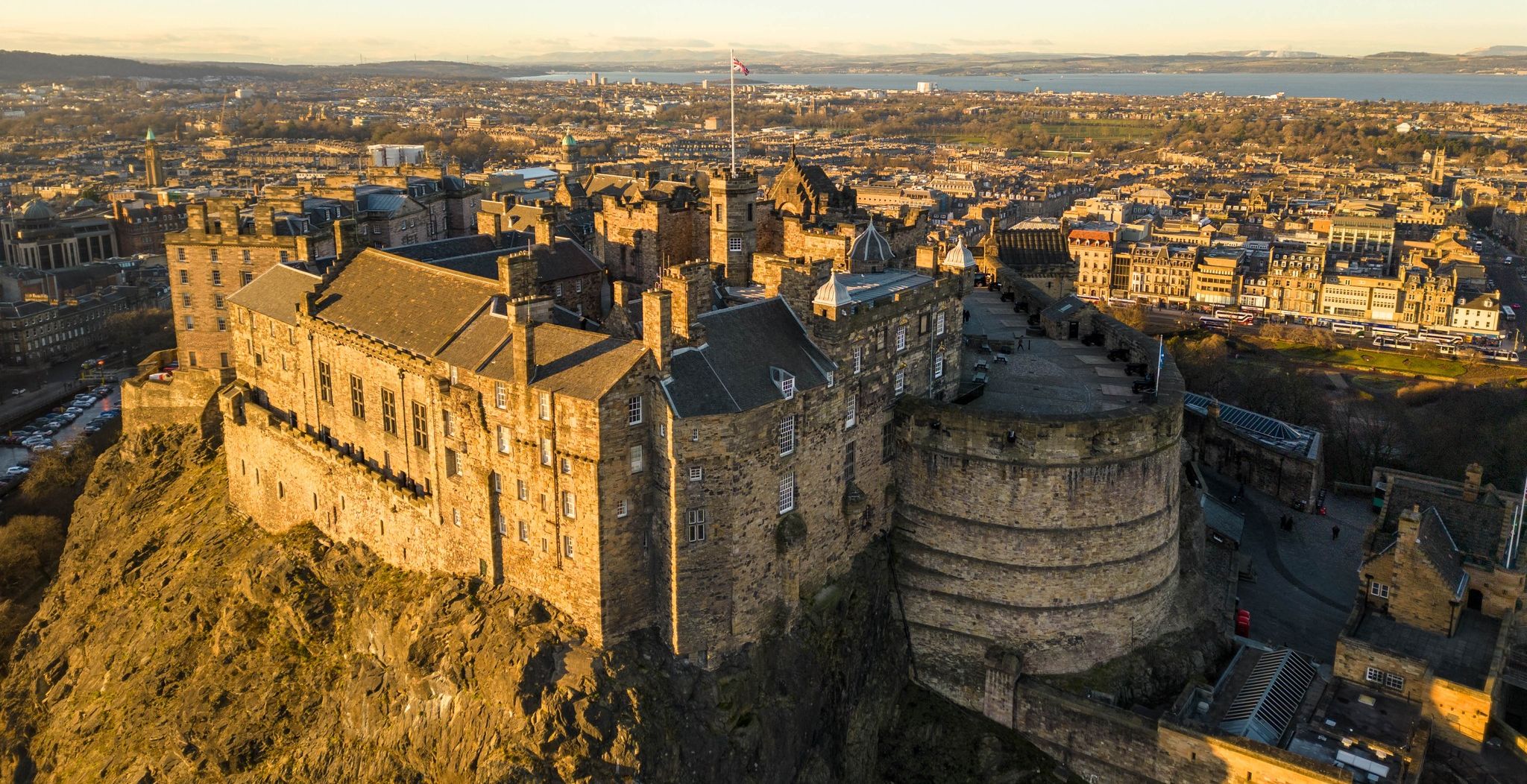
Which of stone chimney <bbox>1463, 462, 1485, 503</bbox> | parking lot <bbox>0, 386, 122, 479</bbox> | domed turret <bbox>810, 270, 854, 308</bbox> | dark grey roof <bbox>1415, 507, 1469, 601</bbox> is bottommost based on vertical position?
parking lot <bbox>0, 386, 122, 479</bbox>

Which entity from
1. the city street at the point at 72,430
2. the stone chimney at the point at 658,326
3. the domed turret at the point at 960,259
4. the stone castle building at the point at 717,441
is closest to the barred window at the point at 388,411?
the stone castle building at the point at 717,441

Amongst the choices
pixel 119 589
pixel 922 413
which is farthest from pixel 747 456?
pixel 119 589

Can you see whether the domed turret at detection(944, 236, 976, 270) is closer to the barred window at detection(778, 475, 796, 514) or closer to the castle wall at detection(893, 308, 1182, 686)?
the castle wall at detection(893, 308, 1182, 686)

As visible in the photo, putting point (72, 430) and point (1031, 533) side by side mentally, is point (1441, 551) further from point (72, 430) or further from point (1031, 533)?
point (72, 430)

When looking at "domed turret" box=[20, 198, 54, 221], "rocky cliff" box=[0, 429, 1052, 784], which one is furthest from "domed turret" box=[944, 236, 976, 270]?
"domed turret" box=[20, 198, 54, 221]

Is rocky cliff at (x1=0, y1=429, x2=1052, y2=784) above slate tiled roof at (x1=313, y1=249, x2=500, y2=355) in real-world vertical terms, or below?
below

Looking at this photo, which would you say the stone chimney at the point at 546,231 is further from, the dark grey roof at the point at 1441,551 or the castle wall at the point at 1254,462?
the dark grey roof at the point at 1441,551

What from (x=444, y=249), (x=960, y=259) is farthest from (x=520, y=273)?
(x=960, y=259)
